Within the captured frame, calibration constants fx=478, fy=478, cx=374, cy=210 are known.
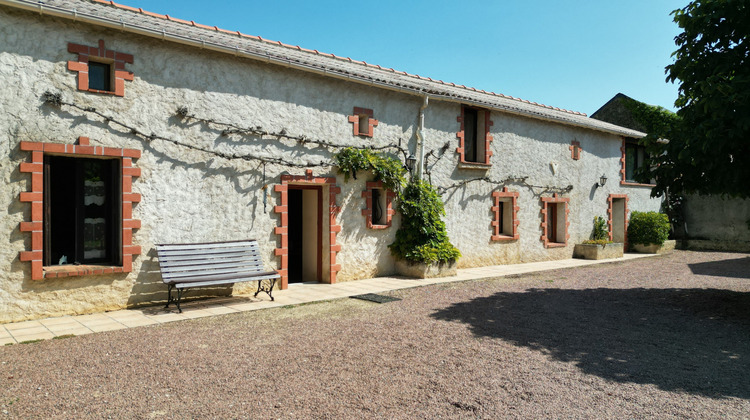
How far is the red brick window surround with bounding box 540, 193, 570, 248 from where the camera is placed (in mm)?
14523

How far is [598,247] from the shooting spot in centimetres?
1474

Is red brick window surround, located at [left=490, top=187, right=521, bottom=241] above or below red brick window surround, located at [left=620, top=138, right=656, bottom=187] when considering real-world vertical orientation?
below

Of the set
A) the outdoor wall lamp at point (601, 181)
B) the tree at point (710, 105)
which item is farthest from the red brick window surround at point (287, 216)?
the outdoor wall lamp at point (601, 181)

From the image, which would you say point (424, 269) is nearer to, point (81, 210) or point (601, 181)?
point (81, 210)

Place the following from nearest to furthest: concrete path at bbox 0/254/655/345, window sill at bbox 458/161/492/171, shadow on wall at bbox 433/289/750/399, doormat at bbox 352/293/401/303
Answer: shadow on wall at bbox 433/289/750/399 → concrete path at bbox 0/254/655/345 → doormat at bbox 352/293/401/303 → window sill at bbox 458/161/492/171

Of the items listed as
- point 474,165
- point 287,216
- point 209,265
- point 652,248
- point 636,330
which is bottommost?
point 636,330

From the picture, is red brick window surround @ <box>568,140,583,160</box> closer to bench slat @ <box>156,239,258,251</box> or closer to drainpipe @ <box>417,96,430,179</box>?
drainpipe @ <box>417,96,430,179</box>

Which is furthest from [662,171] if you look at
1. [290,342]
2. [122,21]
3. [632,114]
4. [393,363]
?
[632,114]

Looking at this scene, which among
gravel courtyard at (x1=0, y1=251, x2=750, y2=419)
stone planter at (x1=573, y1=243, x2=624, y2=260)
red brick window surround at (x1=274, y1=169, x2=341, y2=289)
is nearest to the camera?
gravel courtyard at (x1=0, y1=251, x2=750, y2=419)

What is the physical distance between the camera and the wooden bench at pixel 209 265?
23.4 ft

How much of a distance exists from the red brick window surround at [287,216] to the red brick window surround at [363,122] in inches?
49.1

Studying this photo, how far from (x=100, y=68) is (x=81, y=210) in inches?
84.2

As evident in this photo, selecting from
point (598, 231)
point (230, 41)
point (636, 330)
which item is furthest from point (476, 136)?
point (636, 330)

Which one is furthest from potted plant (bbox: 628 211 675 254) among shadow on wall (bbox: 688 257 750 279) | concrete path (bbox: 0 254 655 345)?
concrete path (bbox: 0 254 655 345)
